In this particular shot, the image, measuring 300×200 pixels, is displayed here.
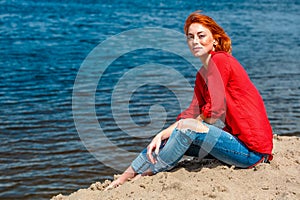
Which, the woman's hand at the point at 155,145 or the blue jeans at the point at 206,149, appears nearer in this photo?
the blue jeans at the point at 206,149

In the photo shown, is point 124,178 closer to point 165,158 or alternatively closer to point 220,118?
point 165,158

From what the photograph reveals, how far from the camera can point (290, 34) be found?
67.6 feet

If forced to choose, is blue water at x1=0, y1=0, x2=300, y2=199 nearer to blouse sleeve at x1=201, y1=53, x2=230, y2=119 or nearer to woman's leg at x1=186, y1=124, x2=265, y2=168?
woman's leg at x1=186, y1=124, x2=265, y2=168

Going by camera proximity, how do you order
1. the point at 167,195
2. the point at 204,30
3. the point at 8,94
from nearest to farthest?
the point at 167,195 < the point at 204,30 < the point at 8,94

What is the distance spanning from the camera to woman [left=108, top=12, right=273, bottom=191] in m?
4.34

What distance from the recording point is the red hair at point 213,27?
14.6ft

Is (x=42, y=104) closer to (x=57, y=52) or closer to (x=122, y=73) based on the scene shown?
(x=122, y=73)

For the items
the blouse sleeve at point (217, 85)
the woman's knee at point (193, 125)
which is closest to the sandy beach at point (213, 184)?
the woman's knee at point (193, 125)

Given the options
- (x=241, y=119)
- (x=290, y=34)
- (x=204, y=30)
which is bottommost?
(x=290, y=34)

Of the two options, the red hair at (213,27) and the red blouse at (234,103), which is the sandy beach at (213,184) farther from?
the red hair at (213,27)

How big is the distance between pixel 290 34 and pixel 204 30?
17.3 m

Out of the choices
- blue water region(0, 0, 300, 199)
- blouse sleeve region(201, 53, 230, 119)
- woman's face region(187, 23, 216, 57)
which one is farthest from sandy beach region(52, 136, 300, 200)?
blue water region(0, 0, 300, 199)

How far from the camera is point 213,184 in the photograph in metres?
4.26

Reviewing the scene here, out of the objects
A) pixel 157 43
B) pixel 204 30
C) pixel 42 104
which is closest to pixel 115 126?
pixel 42 104
